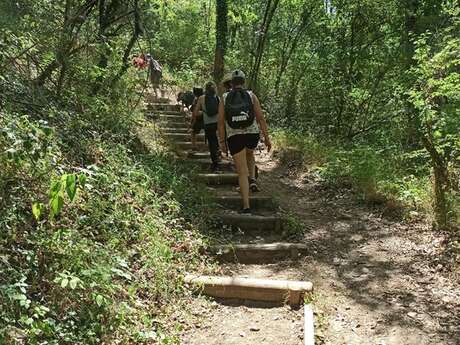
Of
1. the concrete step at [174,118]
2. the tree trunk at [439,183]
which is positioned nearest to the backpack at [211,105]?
the concrete step at [174,118]

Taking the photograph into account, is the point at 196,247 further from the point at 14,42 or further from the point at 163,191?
the point at 14,42

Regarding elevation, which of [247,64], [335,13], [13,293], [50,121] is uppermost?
[335,13]

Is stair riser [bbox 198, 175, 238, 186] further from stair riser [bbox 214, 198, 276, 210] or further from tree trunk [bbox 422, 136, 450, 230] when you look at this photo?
tree trunk [bbox 422, 136, 450, 230]

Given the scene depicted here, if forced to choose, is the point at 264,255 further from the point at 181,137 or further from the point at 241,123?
the point at 181,137

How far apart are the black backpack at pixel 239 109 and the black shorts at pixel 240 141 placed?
0.16 metres

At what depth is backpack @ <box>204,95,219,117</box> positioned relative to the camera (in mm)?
8719

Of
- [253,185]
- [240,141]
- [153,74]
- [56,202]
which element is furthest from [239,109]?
[56,202]

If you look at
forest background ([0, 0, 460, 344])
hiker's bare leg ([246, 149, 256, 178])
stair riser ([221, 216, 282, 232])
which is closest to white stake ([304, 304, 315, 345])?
forest background ([0, 0, 460, 344])

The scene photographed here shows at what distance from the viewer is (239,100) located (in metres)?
6.48

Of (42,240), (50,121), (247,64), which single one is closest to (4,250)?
(42,240)

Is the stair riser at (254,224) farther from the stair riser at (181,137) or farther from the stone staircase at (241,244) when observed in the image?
the stair riser at (181,137)

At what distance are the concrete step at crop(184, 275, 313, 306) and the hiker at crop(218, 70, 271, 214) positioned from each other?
1.98m

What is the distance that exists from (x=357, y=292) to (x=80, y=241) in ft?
9.57

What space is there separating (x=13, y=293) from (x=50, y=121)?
2.85 m
